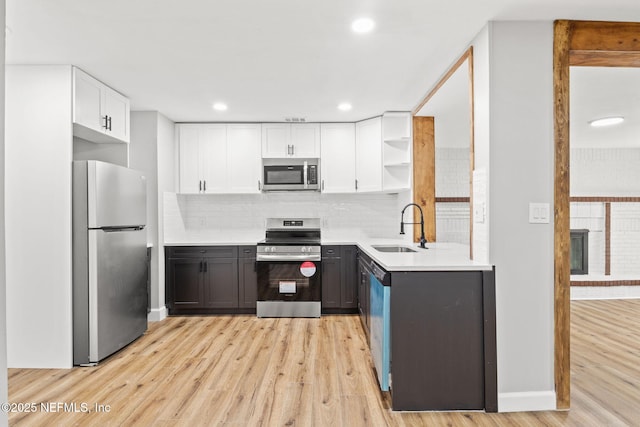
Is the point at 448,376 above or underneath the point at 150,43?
underneath

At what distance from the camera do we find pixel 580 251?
17.9 ft

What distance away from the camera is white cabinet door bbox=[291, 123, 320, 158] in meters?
4.65

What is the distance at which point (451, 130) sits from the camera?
14.7 ft

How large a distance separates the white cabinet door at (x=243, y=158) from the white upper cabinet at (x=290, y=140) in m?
0.13

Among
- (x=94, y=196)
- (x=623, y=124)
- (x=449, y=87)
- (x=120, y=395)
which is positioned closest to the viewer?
(x=120, y=395)

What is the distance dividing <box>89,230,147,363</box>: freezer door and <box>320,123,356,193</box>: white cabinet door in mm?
2196

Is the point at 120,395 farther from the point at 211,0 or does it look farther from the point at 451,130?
the point at 451,130

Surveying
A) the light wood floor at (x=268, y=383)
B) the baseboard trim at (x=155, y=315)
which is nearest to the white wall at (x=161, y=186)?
the baseboard trim at (x=155, y=315)

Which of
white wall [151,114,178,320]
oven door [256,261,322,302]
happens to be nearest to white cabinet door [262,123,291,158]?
white wall [151,114,178,320]

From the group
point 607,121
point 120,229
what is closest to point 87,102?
point 120,229

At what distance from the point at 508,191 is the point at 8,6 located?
9.95 ft

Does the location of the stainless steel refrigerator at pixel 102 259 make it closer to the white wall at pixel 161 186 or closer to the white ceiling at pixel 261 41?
the white wall at pixel 161 186

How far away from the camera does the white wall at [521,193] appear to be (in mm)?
2254

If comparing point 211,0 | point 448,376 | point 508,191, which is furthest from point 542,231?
point 211,0
